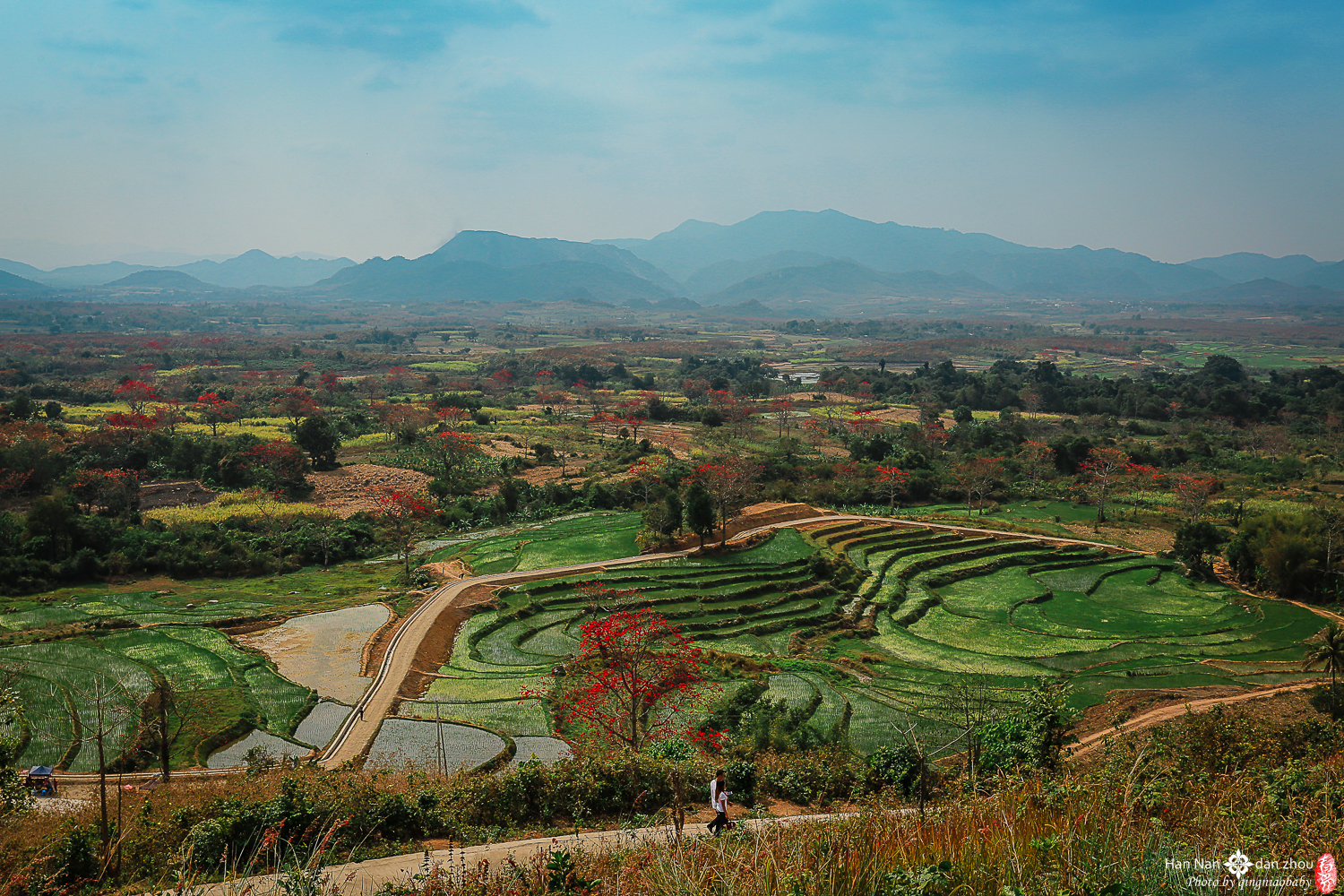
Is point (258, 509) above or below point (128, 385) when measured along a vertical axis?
below

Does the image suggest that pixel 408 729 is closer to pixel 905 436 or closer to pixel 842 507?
pixel 842 507

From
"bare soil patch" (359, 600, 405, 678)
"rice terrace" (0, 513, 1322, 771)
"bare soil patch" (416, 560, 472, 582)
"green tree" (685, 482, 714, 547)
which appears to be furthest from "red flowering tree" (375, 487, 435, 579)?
"green tree" (685, 482, 714, 547)

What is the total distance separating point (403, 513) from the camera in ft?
150

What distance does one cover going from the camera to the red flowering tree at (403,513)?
4569 centimetres

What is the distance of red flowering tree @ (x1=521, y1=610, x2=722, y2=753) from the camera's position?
21922 mm

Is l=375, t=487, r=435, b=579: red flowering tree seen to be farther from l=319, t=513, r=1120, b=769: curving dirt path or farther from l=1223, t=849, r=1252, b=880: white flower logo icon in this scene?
l=1223, t=849, r=1252, b=880: white flower logo icon

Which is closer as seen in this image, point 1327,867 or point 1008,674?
point 1327,867

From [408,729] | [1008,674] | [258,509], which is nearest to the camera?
[408,729]

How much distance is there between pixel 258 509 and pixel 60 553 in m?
12.6

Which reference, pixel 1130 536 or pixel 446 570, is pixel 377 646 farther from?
pixel 1130 536

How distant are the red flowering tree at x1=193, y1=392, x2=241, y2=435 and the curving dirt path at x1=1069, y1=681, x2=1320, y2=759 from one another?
8581 cm

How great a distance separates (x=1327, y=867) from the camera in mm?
4594

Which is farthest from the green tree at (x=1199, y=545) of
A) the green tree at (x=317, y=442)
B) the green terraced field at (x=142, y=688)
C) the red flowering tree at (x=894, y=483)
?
the green tree at (x=317, y=442)

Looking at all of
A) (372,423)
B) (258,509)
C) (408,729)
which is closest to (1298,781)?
(408,729)
